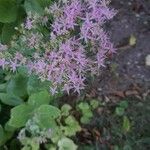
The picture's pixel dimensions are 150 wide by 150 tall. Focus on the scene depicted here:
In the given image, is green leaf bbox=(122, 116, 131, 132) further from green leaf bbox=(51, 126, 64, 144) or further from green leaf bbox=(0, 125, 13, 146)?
green leaf bbox=(0, 125, 13, 146)

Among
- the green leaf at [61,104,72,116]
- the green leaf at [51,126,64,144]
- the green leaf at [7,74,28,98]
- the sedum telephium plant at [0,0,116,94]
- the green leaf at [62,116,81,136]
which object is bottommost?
the green leaf at [51,126,64,144]

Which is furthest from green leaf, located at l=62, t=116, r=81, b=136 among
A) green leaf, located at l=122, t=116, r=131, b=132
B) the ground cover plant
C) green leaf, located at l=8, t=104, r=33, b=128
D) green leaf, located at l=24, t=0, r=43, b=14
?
green leaf, located at l=24, t=0, r=43, b=14

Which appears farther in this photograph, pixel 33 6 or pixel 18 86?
pixel 33 6

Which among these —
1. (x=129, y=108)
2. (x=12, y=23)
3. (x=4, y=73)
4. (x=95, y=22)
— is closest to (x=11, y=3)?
(x=12, y=23)

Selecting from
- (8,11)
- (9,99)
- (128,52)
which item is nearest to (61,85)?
(9,99)

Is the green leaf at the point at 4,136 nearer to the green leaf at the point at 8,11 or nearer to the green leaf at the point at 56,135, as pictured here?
the green leaf at the point at 56,135

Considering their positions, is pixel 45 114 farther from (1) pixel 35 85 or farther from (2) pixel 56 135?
(2) pixel 56 135
